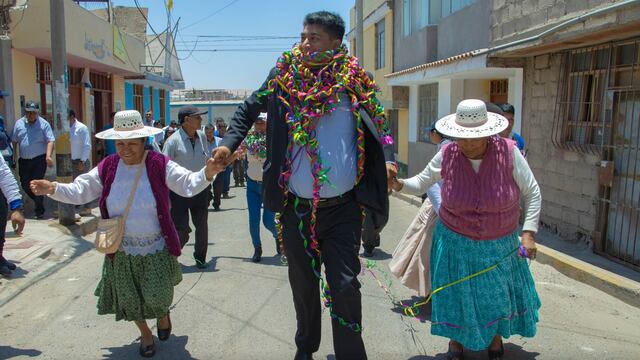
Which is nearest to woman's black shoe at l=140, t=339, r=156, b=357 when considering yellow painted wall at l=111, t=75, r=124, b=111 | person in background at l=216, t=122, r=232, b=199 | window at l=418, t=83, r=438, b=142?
person in background at l=216, t=122, r=232, b=199

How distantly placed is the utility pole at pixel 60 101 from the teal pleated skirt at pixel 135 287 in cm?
500

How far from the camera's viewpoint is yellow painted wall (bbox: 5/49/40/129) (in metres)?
11.2

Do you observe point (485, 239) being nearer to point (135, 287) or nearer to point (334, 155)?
point (334, 155)

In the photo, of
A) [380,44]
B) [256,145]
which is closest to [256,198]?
[256,145]

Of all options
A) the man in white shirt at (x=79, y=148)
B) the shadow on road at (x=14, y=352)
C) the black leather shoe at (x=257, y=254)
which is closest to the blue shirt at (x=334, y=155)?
the shadow on road at (x=14, y=352)

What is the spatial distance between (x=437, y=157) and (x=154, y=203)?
1961 millimetres

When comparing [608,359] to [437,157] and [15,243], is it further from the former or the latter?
[15,243]

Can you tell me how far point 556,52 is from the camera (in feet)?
27.0

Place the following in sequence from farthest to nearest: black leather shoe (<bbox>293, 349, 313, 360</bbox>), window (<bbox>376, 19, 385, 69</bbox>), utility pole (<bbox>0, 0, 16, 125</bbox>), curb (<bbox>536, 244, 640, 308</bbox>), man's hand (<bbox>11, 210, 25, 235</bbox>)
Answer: window (<bbox>376, 19, 385, 69</bbox>) → utility pole (<bbox>0, 0, 16, 125</bbox>) → curb (<bbox>536, 244, 640, 308</bbox>) → man's hand (<bbox>11, 210, 25, 235</bbox>) → black leather shoe (<bbox>293, 349, 313, 360</bbox>)

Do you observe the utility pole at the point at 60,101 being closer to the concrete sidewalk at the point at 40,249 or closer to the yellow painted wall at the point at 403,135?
the concrete sidewalk at the point at 40,249

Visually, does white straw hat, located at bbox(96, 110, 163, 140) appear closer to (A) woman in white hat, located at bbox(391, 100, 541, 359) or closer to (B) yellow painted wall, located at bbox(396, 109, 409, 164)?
(A) woman in white hat, located at bbox(391, 100, 541, 359)

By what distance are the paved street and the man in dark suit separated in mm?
933

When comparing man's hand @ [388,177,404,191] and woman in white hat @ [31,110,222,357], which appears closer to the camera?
man's hand @ [388,177,404,191]

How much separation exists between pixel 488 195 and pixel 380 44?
19398mm
